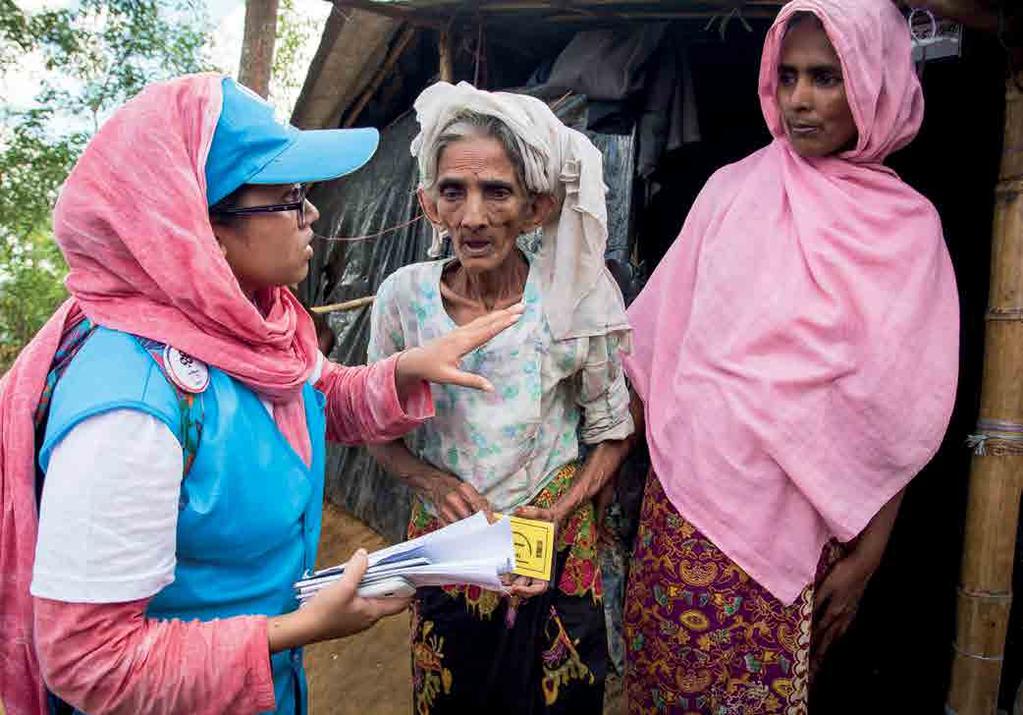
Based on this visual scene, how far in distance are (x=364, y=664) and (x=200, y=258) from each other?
11.2 feet

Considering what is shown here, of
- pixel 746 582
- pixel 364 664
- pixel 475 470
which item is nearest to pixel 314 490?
pixel 475 470

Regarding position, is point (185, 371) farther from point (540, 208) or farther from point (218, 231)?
point (540, 208)

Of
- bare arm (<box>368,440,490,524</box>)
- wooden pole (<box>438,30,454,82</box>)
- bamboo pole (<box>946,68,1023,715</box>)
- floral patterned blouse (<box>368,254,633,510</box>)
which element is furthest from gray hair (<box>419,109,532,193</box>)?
wooden pole (<box>438,30,454,82</box>)

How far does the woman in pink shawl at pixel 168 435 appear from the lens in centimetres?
100

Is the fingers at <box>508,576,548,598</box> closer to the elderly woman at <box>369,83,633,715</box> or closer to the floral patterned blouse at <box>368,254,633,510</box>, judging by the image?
the elderly woman at <box>369,83,633,715</box>

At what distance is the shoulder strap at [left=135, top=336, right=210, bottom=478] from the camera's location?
1.09 metres

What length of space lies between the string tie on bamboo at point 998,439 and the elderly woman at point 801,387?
46cm

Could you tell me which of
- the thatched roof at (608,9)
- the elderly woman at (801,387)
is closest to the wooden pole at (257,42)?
the thatched roof at (608,9)

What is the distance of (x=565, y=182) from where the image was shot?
178 cm

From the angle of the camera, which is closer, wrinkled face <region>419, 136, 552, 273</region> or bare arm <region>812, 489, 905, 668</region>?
wrinkled face <region>419, 136, 552, 273</region>

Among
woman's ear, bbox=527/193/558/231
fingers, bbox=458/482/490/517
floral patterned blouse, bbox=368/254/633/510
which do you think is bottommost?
fingers, bbox=458/482/490/517

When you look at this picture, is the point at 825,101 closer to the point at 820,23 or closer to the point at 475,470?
the point at 820,23

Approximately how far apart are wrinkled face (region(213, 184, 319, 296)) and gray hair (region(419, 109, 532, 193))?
482 mm

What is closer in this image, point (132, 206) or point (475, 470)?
point (132, 206)
